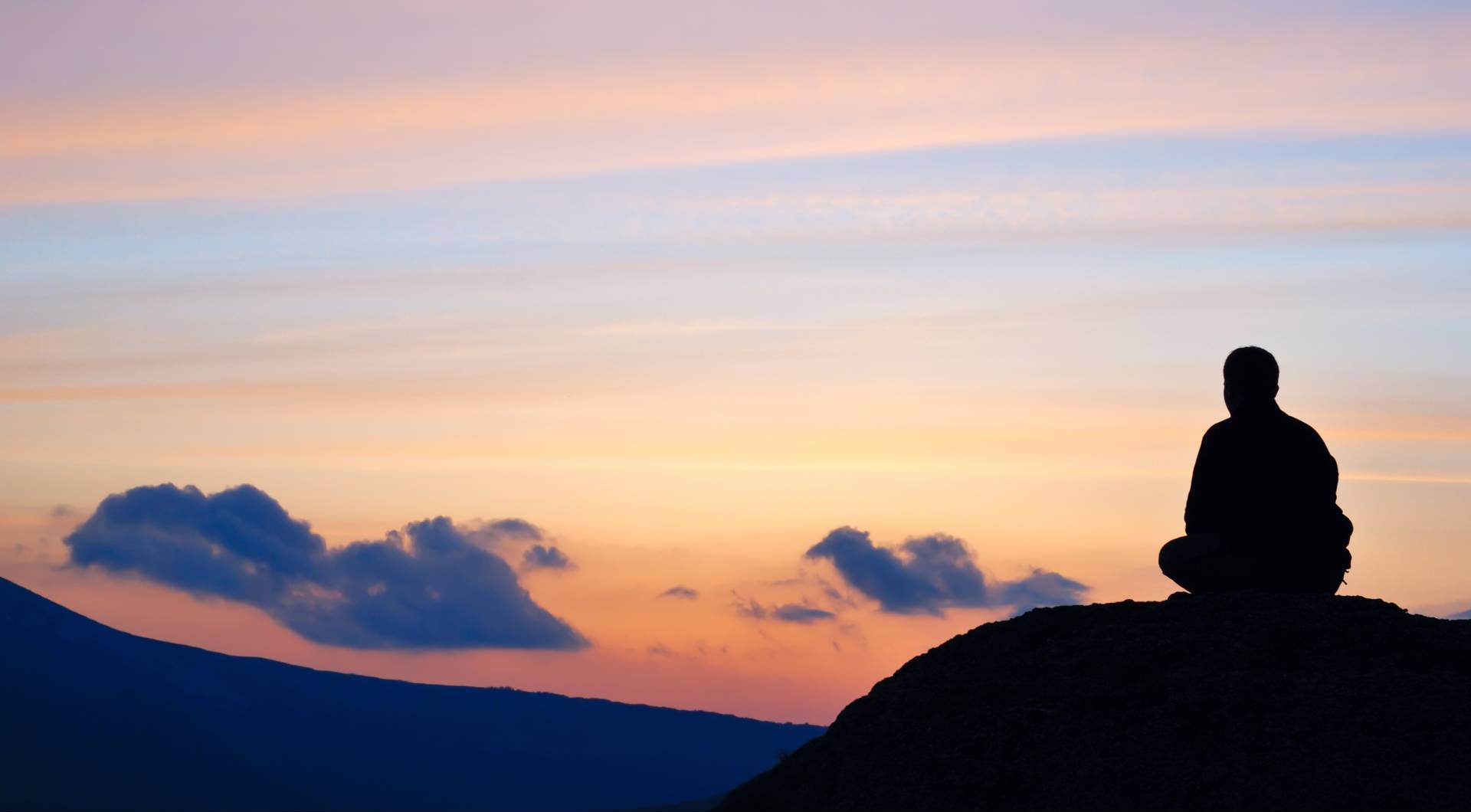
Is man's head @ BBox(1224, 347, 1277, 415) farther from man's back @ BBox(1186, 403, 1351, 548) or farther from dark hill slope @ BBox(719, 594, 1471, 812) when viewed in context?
dark hill slope @ BBox(719, 594, 1471, 812)

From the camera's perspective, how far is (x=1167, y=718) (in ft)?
41.6

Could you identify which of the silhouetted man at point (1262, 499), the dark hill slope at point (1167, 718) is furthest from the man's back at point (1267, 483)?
the dark hill slope at point (1167, 718)

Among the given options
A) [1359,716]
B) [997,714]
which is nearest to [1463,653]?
[1359,716]

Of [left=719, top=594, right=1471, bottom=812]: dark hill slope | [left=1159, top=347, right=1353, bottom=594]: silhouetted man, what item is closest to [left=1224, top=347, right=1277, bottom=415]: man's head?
[left=1159, top=347, right=1353, bottom=594]: silhouetted man

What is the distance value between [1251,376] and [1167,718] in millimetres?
3269

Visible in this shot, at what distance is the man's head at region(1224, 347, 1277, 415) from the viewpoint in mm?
14000

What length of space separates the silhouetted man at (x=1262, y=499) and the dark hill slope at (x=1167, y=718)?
29 centimetres

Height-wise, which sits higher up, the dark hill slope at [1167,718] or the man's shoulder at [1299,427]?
the man's shoulder at [1299,427]

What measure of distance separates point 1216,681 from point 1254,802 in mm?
1627

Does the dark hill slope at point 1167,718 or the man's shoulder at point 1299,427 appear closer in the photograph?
the dark hill slope at point 1167,718

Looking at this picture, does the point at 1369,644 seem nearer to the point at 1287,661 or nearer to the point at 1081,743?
the point at 1287,661

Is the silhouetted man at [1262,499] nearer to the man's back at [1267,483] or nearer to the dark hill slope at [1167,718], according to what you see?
the man's back at [1267,483]

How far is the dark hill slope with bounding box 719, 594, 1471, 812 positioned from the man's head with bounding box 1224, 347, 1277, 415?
6.01 ft

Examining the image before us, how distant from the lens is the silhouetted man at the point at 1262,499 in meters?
14.0
